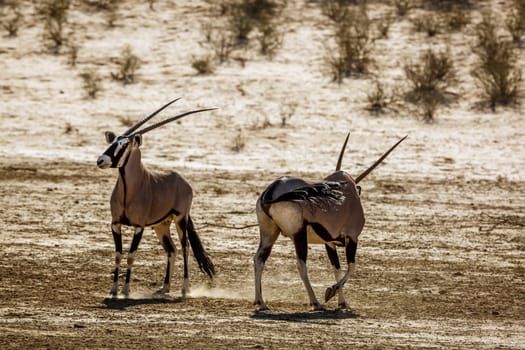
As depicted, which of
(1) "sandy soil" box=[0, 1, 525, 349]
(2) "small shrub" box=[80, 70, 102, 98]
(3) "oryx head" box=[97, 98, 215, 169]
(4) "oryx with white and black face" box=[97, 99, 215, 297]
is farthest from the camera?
(2) "small shrub" box=[80, 70, 102, 98]

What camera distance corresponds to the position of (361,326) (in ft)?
33.7

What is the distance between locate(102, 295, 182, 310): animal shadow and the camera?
432 inches

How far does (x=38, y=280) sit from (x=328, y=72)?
1205 centimetres

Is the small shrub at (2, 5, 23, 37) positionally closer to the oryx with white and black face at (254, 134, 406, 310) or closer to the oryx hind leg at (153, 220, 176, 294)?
the oryx hind leg at (153, 220, 176, 294)

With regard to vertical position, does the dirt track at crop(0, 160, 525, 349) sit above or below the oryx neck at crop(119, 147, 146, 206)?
Answer: below

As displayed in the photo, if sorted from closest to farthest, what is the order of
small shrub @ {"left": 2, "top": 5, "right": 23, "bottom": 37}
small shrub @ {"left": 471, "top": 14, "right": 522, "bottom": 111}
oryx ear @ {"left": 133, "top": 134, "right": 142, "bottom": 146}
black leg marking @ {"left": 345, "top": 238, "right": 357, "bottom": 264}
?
1. black leg marking @ {"left": 345, "top": 238, "right": 357, "bottom": 264}
2. oryx ear @ {"left": 133, "top": 134, "right": 142, "bottom": 146}
3. small shrub @ {"left": 471, "top": 14, "right": 522, "bottom": 111}
4. small shrub @ {"left": 2, "top": 5, "right": 23, "bottom": 37}

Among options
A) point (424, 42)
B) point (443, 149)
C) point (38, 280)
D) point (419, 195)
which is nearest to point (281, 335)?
point (38, 280)

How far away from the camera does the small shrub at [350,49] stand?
912 inches

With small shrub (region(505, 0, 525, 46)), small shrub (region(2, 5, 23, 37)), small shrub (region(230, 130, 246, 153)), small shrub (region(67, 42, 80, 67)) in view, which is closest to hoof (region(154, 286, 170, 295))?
small shrub (region(230, 130, 246, 153))

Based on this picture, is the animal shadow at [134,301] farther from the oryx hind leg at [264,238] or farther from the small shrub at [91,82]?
the small shrub at [91,82]

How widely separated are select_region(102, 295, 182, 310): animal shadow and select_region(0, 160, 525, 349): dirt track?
0.02m

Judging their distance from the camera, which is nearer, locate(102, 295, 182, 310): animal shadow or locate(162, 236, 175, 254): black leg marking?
locate(102, 295, 182, 310): animal shadow

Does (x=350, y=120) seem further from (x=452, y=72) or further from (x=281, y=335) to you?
(x=281, y=335)

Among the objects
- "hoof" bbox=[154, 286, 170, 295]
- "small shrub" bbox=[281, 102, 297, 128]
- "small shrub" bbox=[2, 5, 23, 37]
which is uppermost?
"small shrub" bbox=[2, 5, 23, 37]
